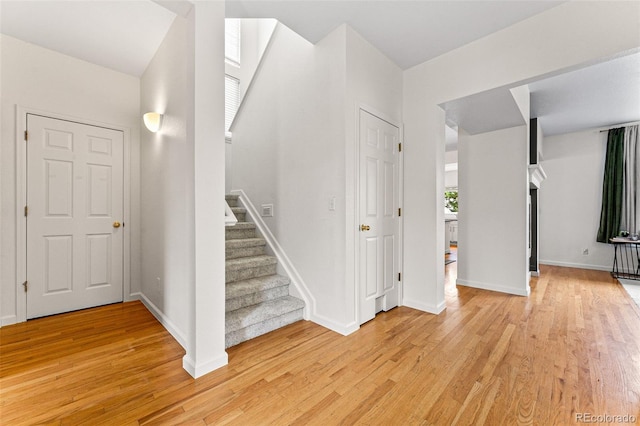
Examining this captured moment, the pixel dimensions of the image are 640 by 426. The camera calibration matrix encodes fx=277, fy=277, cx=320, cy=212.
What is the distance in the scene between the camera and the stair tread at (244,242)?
3.04m

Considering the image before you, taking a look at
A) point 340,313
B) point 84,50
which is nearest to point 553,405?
point 340,313

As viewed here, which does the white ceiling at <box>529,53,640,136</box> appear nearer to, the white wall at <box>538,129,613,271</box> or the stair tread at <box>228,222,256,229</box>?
the white wall at <box>538,129,613,271</box>

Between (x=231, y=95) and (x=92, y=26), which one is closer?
(x=92, y=26)

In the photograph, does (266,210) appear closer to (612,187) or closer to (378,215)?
(378,215)

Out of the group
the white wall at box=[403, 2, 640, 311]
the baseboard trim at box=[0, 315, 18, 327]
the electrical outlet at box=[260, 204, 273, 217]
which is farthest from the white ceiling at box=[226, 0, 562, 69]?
the baseboard trim at box=[0, 315, 18, 327]

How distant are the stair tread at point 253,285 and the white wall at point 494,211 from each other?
2923 millimetres

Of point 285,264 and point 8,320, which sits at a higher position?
point 285,264

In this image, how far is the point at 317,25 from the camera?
2525 mm

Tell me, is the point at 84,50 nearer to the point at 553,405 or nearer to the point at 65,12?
the point at 65,12

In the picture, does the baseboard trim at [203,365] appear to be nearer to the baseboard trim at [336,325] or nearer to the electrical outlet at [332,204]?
the baseboard trim at [336,325]

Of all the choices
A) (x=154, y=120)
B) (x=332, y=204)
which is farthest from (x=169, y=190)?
(x=332, y=204)

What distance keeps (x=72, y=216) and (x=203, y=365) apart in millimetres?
2499

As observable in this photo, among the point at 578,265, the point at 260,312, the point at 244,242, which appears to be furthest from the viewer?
the point at 578,265

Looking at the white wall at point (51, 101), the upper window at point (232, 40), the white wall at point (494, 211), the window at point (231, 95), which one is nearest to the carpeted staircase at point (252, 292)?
the white wall at point (51, 101)
